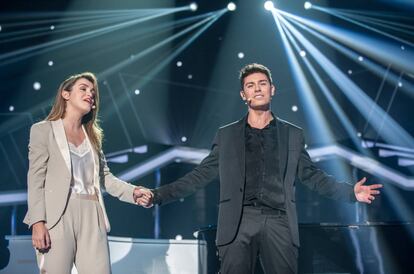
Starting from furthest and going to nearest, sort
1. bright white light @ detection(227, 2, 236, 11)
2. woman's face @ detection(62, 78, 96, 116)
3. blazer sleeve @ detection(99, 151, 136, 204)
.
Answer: bright white light @ detection(227, 2, 236, 11)
blazer sleeve @ detection(99, 151, 136, 204)
woman's face @ detection(62, 78, 96, 116)

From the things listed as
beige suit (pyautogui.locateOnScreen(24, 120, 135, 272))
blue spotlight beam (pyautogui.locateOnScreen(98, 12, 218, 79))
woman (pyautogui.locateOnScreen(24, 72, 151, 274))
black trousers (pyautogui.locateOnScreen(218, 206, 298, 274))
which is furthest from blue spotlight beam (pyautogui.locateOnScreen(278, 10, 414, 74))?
beige suit (pyautogui.locateOnScreen(24, 120, 135, 272))

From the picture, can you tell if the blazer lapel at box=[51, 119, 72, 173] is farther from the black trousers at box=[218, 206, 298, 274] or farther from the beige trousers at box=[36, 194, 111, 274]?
the black trousers at box=[218, 206, 298, 274]

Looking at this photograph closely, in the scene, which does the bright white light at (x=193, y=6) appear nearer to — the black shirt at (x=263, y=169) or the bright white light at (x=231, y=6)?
the bright white light at (x=231, y=6)

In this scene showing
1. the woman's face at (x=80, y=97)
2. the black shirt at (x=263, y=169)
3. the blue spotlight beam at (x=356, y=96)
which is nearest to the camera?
the black shirt at (x=263, y=169)

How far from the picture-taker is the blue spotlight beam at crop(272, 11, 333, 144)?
801 centimetres

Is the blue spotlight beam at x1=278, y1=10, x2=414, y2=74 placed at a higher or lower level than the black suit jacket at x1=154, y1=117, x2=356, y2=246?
higher

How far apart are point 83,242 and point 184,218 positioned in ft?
16.4

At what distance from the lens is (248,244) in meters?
3.01

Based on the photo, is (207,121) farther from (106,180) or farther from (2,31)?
(106,180)

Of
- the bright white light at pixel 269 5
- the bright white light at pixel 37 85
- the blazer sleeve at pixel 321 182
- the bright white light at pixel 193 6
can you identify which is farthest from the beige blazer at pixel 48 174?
the bright white light at pixel 269 5

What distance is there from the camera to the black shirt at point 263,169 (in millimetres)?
3061

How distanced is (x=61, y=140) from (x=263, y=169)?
118 cm

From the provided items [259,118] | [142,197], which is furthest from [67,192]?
[259,118]

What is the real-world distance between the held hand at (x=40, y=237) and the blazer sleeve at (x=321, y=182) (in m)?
1.57
